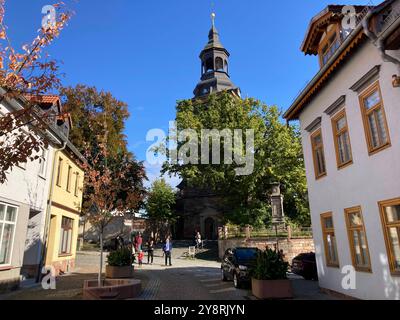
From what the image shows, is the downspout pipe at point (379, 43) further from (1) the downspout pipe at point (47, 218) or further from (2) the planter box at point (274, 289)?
(1) the downspout pipe at point (47, 218)

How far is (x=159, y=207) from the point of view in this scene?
4425cm

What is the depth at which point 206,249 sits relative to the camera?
113ft

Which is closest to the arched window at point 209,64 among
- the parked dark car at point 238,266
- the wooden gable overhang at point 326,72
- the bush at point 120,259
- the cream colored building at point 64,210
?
the cream colored building at point 64,210

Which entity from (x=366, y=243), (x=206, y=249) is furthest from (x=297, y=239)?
(x=366, y=243)

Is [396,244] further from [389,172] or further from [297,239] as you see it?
[297,239]

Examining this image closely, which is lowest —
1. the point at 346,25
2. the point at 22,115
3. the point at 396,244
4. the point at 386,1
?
the point at 396,244

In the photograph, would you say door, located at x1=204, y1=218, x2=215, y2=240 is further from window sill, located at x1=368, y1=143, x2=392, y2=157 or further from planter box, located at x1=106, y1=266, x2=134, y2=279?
window sill, located at x1=368, y1=143, x2=392, y2=157

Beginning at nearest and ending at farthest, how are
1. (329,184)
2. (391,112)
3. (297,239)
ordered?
(391,112)
(329,184)
(297,239)

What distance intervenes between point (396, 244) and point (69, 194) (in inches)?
701

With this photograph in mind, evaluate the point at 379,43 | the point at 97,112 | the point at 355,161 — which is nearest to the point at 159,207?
the point at 97,112

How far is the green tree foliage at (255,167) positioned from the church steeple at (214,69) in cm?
1468

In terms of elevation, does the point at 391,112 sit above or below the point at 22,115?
above

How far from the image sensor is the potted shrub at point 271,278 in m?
10.9

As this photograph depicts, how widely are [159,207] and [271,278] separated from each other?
34.1 meters
